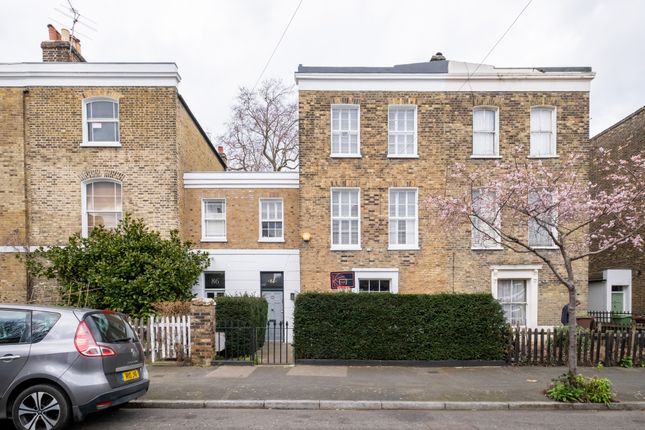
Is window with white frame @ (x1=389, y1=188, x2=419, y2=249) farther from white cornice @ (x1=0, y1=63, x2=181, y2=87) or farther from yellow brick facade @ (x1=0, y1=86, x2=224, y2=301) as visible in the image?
white cornice @ (x1=0, y1=63, x2=181, y2=87)

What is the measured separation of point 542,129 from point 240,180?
11349 millimetres

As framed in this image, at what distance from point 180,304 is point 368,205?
734 cm

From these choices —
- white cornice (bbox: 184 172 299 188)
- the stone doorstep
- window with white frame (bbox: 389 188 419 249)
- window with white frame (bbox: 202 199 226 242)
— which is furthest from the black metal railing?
white cornice (bbox: 184 172 299 188)

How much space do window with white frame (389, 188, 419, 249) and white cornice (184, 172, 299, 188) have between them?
12.3ft

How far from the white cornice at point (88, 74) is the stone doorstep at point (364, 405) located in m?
11.1

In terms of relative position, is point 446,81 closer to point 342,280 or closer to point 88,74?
point 342,280

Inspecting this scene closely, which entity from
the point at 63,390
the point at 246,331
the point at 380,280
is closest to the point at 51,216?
the point at 246,331

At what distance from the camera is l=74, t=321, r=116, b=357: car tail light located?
5656mm

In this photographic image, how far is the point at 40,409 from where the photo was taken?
5.48 meters

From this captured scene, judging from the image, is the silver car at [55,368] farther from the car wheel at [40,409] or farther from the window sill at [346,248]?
the window sill at [346,248]

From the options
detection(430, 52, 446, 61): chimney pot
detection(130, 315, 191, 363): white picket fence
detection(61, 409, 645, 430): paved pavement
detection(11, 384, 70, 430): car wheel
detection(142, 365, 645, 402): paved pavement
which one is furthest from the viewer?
detection(430, 52, 446, 61): chimney pot

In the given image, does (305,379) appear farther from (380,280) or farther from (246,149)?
(246,149)

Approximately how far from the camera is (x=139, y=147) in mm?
14383

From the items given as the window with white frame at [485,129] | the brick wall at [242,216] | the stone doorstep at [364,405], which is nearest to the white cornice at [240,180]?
the brick wall at [242,216]
